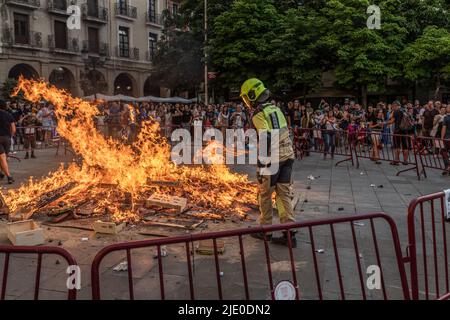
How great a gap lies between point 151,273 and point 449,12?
90.1ft

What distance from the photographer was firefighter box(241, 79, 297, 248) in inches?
225

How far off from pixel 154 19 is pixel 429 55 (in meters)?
25.9

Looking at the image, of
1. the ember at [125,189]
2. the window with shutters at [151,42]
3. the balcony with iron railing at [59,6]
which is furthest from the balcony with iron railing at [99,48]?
the ember at [125,189]

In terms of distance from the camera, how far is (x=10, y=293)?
4363 mm

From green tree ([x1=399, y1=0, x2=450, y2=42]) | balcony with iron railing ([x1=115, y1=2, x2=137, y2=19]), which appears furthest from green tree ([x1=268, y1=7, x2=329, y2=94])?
balcony with iron railing ([x1=115, y1=2, x2=137, y2=19])

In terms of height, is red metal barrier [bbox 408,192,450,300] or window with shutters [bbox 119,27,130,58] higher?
window with shutters [bbox 119,27,130,58]

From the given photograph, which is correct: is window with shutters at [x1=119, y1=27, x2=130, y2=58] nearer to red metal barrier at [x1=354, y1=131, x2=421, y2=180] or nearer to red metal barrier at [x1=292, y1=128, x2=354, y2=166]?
red metal barrier at [x1=292, y1=128, x2=354, y2=166]

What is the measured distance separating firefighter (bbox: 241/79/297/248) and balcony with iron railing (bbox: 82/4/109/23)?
106 ft

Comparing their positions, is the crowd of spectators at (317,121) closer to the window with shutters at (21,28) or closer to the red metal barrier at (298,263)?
the red metal barrier at (298,263)

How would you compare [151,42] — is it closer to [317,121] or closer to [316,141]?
[317,121]

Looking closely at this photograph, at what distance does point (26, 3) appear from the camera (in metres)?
29.7

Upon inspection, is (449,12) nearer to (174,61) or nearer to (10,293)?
(174,61)

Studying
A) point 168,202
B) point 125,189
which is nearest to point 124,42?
point 125,189
